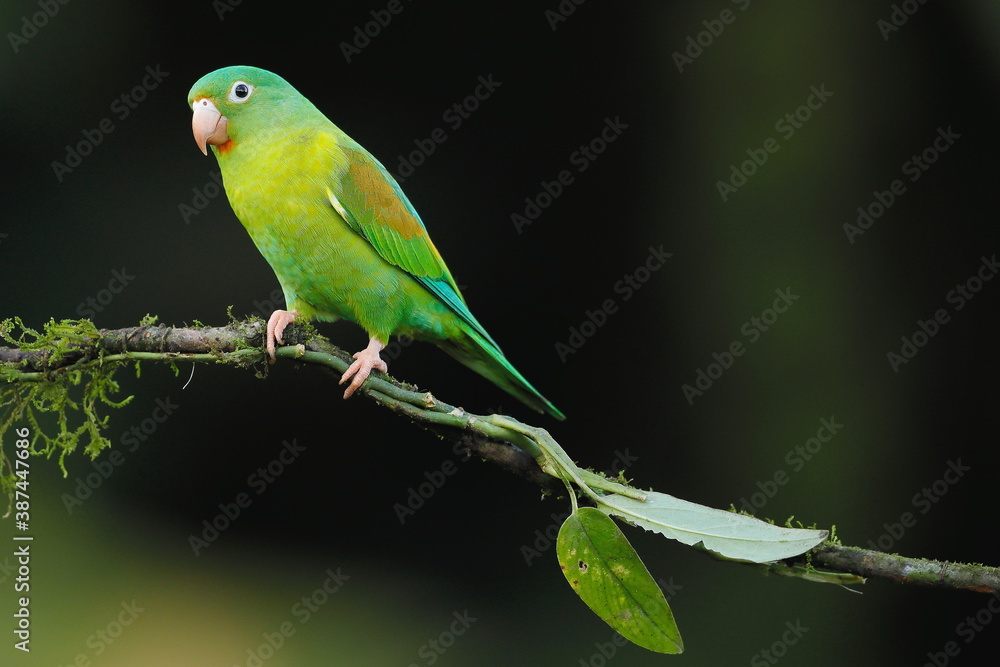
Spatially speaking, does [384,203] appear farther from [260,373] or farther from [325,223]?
[260,373]

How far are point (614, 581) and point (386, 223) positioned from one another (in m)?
1.21

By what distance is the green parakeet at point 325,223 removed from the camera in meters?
1.89

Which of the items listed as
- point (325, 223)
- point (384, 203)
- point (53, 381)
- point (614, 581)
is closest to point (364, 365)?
point (325, 223)

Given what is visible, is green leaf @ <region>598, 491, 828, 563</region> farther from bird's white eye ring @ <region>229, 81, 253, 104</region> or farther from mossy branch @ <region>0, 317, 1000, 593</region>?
bird's white eye ring @ <region>229, 81, 253, 104</region>

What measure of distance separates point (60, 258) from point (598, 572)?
113 inches

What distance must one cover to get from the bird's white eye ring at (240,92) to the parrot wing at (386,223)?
24 cm

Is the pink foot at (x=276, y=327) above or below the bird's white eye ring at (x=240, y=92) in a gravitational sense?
below

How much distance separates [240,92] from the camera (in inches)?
73.8

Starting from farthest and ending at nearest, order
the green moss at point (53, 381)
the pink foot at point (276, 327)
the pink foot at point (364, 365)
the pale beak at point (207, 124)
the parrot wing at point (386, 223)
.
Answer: the parrot wing at point (386, 223) → the pale beak at point (207, 124) → the pink foot at point (364, 365) → the pink foot at point (276, 327) → the green moss at point (53, 381)

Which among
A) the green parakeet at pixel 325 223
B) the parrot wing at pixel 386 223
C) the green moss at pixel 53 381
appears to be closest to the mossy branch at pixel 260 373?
the green moss at pixel 53 381

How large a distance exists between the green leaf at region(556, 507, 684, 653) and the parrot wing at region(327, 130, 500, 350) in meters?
0.96

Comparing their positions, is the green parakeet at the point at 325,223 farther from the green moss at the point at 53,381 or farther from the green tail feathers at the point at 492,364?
the green moss at the point at 53,381

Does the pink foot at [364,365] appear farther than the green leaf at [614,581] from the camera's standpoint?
Yes

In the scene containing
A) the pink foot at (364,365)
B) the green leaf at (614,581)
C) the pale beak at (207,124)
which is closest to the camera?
the green leaf at (614,581)
